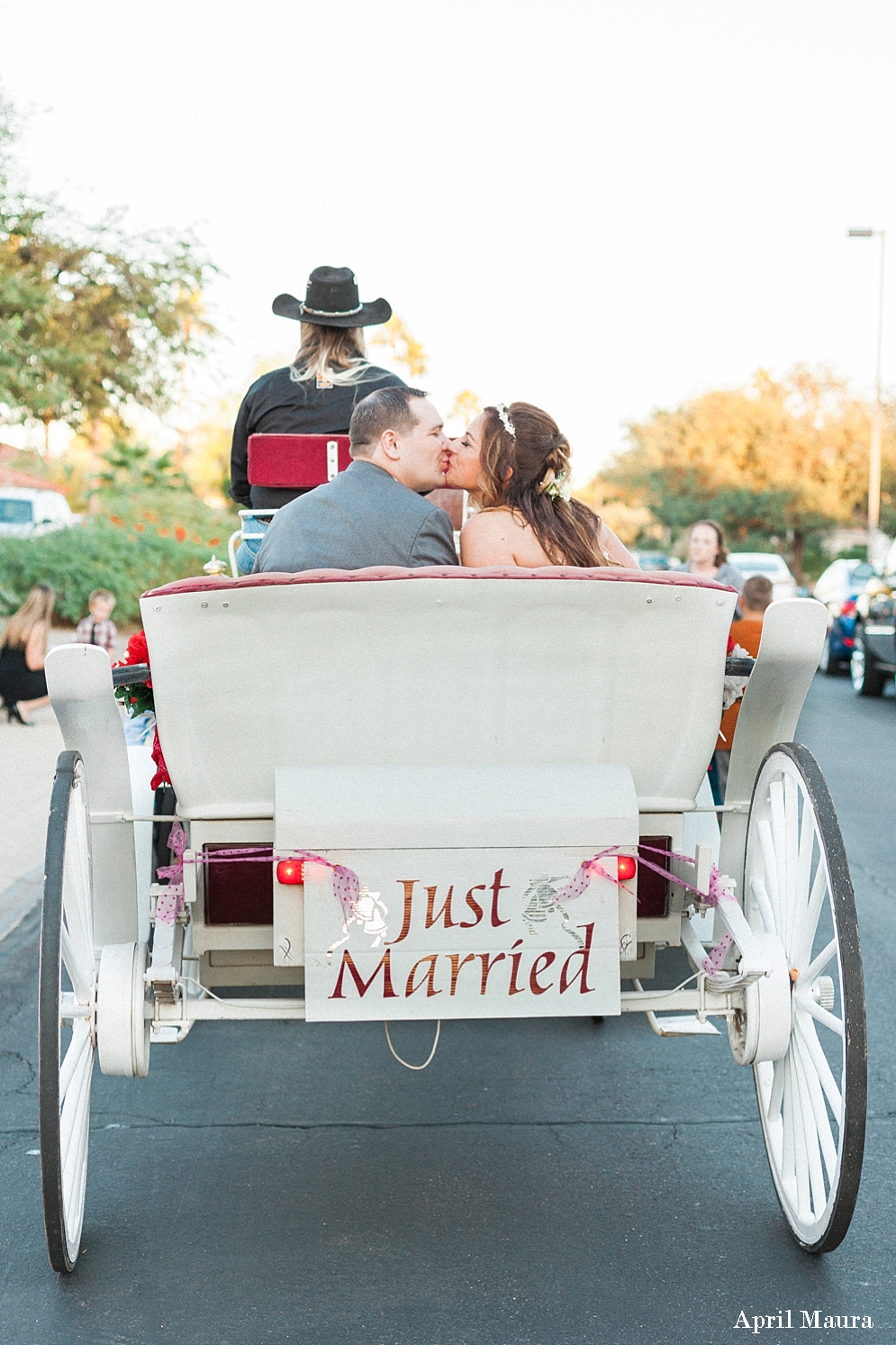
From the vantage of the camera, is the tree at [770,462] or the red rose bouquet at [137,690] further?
the tree at [770,462]

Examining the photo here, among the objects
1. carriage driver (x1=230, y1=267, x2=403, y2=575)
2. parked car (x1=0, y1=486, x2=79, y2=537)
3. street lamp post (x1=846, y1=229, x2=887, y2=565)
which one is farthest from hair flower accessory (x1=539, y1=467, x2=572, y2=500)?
street lamp post (x1=846, y1=229, x2=887, y2=565)

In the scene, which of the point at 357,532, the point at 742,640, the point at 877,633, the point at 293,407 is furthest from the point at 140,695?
the point at 877,633

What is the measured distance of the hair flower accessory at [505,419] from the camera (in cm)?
408

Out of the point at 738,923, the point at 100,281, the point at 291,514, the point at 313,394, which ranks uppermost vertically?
the point at 100,281

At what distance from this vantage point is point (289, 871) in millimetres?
3076

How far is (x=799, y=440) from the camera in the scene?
184 ft

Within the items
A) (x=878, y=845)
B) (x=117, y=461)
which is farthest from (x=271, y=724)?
(x=117, y=461)

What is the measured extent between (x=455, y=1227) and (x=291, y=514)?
1.88 meters

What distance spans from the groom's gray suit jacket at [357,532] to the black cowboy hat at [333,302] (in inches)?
82.0

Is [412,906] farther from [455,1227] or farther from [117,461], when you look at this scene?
[117,461]

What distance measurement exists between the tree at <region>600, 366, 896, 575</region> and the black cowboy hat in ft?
167

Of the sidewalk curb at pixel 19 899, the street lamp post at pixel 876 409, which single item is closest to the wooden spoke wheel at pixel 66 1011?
the sidewalk curb at pixel 19 899

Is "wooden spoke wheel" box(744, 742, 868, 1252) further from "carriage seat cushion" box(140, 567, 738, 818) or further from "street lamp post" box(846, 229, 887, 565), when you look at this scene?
"street lamp post" box(846, 229, 887, 565)

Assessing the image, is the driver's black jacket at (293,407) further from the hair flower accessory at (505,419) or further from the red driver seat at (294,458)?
the hair flower accessory at (505,419)
